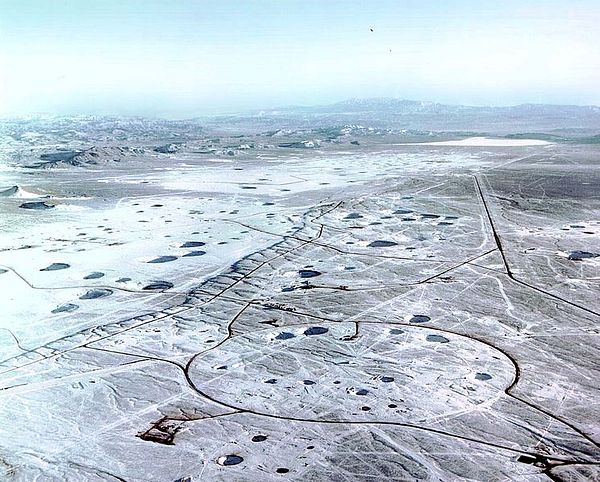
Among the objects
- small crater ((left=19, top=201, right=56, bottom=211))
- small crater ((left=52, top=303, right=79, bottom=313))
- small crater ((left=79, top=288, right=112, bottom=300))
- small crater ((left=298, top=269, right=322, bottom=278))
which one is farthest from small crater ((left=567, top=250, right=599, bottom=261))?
small crater ((left=19, top=201, right=56, bottom=211))

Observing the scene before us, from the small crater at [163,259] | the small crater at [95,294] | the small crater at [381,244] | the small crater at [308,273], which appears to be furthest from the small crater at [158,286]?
the small crater at [381,244]

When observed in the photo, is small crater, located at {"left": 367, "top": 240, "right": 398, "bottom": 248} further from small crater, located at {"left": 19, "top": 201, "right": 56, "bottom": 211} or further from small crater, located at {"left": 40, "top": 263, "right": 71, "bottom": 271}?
Result: small crater, located at {"left": 19, "top": 201, "right": 56, "bottom": 211}

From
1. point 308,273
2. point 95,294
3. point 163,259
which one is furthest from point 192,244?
point 95,294

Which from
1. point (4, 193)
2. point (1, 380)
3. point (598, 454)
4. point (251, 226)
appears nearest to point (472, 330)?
point (598, 454)

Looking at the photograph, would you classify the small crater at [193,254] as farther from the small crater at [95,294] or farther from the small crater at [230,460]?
the small crater at [230,460]

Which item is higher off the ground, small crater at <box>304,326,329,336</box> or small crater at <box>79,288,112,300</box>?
small crater at <box>304,326,329,336</box>

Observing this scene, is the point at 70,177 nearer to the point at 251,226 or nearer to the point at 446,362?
the point at 251,226

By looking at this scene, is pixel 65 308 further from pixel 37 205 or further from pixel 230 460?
pixel 37 205

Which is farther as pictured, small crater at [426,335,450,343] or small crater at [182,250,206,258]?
small crater at [182,250,206,258]
